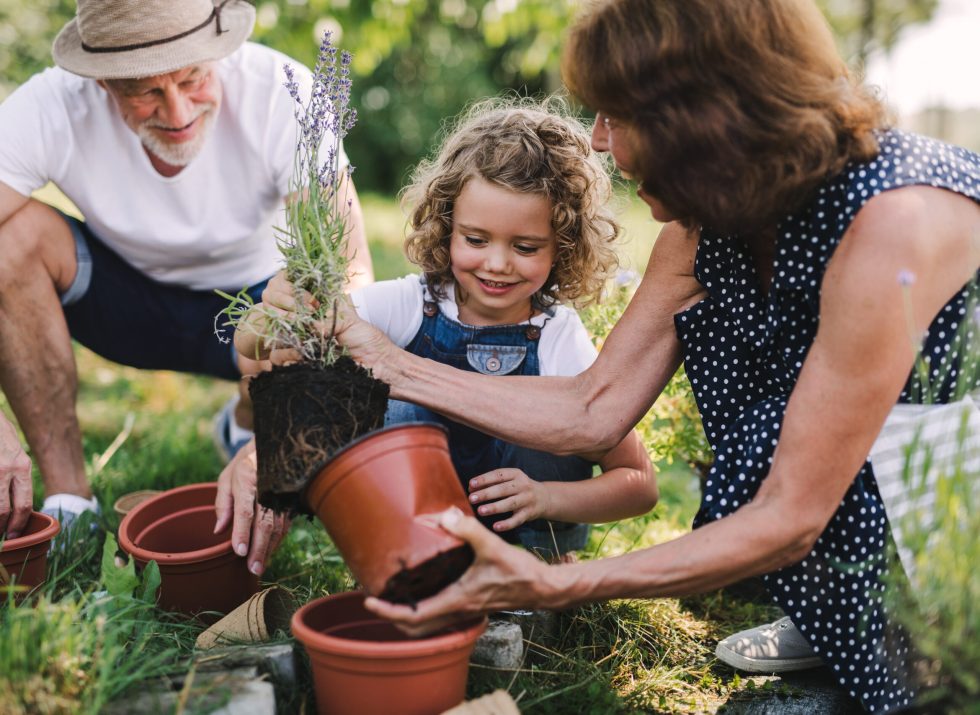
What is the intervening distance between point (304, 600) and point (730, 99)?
1606 mm

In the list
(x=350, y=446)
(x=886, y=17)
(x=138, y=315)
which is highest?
(x=886, y=17)

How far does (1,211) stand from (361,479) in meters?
1.89

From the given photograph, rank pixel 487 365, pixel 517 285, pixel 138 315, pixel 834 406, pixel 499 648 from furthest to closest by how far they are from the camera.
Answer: pixel 138 315, pixel 487 365, pixel 517 285, pixel 499 648, pixel 834 406

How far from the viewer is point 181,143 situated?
304 centimetres

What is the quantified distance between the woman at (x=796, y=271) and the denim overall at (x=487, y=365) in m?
0.69

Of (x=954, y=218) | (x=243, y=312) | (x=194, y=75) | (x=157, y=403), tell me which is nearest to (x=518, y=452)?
(x=243, y=312)

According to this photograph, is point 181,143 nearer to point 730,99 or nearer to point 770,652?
point 730,99

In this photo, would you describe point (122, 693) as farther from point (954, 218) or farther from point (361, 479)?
point (954, 218)

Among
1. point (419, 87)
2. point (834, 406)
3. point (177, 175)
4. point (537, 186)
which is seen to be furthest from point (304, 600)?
point (419, 87)

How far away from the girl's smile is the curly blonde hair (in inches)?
1.4

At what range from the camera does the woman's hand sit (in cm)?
165

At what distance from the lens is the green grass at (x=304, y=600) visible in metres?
1.62

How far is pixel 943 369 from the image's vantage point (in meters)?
1.92

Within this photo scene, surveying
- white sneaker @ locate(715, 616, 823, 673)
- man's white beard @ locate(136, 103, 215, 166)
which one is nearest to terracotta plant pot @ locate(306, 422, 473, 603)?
white sneaker @ locate(715, 616, 823, 673)
